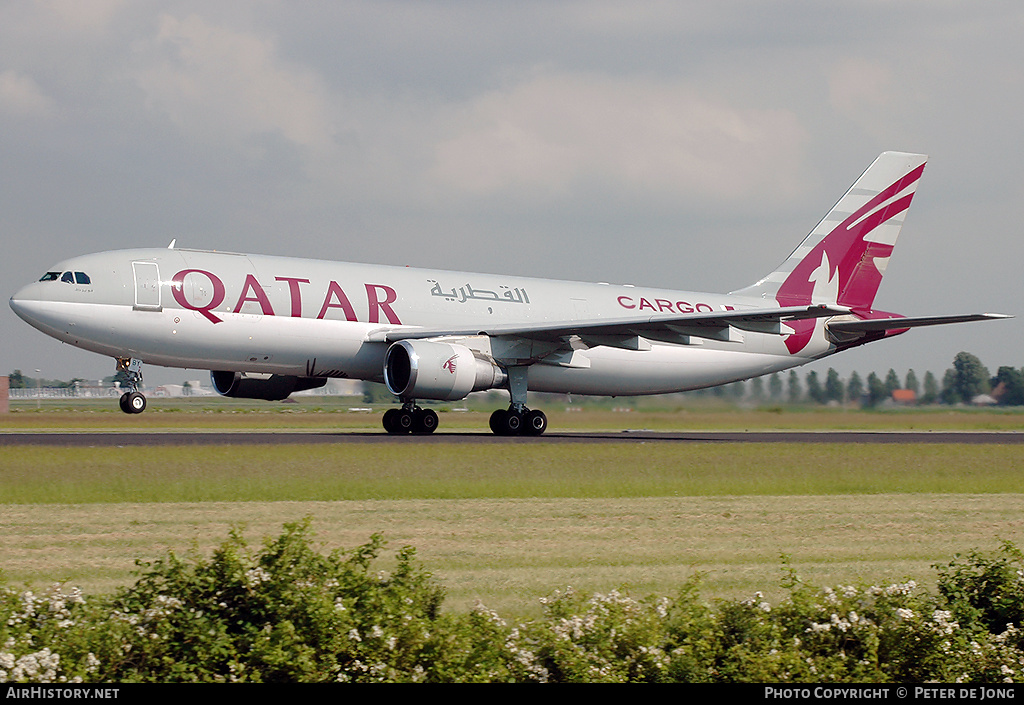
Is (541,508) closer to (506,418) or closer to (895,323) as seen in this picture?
(506,418)

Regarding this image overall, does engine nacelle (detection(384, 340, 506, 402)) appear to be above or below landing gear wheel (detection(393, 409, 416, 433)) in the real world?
above

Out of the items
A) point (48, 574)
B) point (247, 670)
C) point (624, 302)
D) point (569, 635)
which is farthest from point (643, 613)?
point (624, 302)

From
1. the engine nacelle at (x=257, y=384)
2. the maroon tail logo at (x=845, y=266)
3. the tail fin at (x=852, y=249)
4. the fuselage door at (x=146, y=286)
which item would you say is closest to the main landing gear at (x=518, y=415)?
the engine nacelle at (x=257, y=384)

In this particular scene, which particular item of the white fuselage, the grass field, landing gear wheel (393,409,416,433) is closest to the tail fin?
the white fuselage

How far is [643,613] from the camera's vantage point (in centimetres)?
874

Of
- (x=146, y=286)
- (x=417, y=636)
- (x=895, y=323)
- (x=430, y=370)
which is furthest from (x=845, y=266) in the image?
(x=417, y=636)

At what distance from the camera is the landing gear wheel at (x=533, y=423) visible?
31516 mm

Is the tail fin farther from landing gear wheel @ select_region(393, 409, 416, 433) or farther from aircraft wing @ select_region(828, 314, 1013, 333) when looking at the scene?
landing gear wheel @ select_region(393, 409, 416, 433)

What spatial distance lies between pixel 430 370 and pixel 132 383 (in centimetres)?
741

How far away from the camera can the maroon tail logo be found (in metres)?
38.9

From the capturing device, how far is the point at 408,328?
30.3 metres

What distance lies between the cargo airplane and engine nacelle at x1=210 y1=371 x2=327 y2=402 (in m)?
0.04

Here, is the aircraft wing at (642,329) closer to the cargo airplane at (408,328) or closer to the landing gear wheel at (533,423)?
the cargo airplane at (408,328)

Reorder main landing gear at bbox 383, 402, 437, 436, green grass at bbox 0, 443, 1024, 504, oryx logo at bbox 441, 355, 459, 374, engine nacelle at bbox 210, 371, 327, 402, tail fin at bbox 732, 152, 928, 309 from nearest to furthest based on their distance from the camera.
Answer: green grass at bbox 0, 443, 1024, 504 < oryx logo at bbox 441, 355, 459, 374 < engine nacelle at bbox 210, 371, 327, 402 < main landing gear at bbox 383, 402, 437, 436 < tail fin at bbox 732, 152, 928, 309
